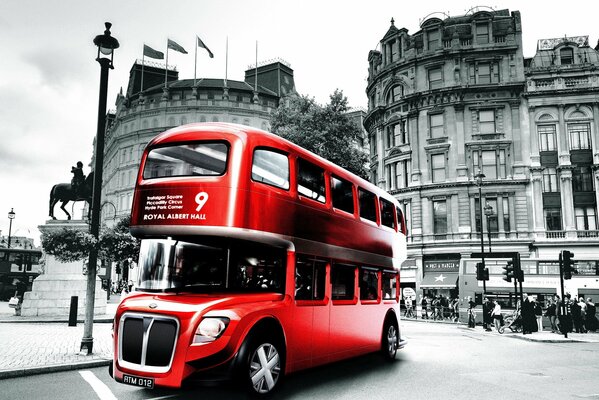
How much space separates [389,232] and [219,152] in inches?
225

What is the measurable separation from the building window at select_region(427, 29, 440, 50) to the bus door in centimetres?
3709

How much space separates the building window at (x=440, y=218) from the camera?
127 feet

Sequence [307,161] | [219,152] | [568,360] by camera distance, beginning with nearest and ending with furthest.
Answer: [219,152] < [307,161] < [568,360]

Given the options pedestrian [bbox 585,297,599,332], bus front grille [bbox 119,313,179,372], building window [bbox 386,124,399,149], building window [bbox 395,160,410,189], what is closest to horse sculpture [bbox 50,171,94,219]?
bus front grille [bbox 119,313,179,372]

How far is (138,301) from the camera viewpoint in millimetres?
6684

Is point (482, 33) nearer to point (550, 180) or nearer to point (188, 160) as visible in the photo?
point (550, 180)

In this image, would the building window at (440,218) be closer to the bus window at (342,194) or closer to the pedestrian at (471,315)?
the pedestrian at (471,315)

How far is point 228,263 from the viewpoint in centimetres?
688

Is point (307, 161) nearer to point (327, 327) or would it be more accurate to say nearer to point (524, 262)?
point (327, 327)

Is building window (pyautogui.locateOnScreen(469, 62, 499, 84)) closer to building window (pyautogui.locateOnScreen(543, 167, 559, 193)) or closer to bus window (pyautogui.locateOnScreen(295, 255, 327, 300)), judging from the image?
building window (pyautogui.locateOnScreen(543, 167, 559, 193))

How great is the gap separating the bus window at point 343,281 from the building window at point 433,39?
35987mm

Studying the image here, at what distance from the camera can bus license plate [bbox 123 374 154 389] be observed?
6.19m

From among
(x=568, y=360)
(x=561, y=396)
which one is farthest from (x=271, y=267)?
(x=568, y=360)

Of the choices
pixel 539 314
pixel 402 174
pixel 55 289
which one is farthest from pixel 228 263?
pixel 402 174
